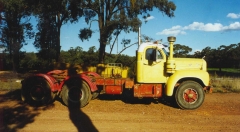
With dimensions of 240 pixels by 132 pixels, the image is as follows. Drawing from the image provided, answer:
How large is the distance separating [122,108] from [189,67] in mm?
2924

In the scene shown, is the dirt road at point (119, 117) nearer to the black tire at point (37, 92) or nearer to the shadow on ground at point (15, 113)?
the shadow on ground at point (15, 113)

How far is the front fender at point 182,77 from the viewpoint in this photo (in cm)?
945

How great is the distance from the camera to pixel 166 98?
37.3 ft

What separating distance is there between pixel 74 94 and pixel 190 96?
167 inches

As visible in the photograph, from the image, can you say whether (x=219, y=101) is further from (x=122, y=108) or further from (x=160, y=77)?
(x=122, y=108)

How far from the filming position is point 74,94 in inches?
392

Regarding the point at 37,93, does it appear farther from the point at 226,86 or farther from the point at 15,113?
the point at 226,86

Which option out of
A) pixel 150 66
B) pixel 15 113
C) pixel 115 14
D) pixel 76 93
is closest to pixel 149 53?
pixel 150 66

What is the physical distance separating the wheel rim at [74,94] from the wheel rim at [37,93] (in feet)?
3.33

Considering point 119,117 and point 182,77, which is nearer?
point 119,117

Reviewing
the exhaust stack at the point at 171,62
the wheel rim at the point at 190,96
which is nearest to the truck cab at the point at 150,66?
the exhaust stack at the point at 171,62

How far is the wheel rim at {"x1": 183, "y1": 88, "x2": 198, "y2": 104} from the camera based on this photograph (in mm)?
9633

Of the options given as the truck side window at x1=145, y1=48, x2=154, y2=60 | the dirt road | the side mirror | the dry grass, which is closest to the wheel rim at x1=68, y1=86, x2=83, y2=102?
the dirt road

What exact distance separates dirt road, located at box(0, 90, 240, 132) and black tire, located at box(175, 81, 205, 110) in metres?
0.26
